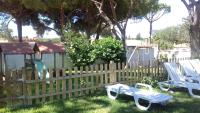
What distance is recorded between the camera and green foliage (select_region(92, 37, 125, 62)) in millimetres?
12586

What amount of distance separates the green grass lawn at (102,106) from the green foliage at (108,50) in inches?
152

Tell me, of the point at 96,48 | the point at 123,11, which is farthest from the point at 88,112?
the point at 123,11

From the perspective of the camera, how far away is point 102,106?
25.7 ft

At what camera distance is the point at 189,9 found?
13727 millimetres

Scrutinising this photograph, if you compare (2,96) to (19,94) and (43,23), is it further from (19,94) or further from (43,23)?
(43,23)

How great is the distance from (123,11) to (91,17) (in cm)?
285

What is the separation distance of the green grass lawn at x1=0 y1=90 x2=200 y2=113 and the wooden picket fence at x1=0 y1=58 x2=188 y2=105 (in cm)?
33

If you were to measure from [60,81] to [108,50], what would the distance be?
415 cm

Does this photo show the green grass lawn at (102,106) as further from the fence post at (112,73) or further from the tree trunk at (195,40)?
the tree trunk at (195,40)

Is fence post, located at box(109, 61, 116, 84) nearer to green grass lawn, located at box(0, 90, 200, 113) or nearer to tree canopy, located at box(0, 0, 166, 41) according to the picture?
green grass lawn, located at box(0, 90, 200, 113)

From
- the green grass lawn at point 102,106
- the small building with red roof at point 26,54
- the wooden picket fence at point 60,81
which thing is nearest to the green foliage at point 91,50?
the wooden picket fence at point 60,81

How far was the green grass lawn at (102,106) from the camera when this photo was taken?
7352 mm

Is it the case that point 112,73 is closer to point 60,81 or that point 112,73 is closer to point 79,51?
point 60,81

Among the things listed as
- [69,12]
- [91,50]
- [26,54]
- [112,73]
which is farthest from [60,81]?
[69,12]
